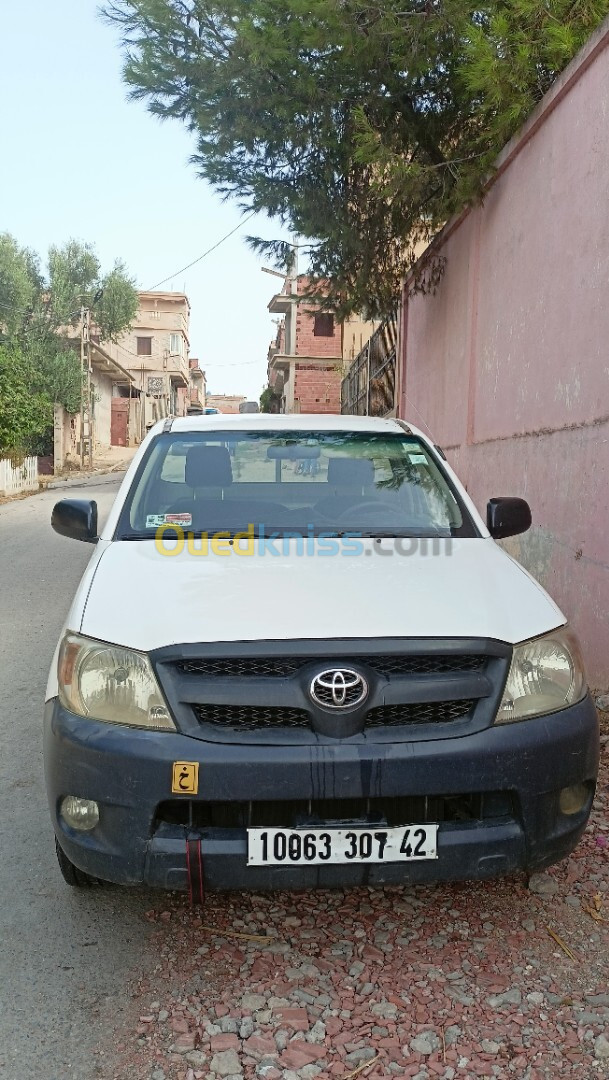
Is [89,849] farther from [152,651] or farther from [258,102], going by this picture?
[258,102]

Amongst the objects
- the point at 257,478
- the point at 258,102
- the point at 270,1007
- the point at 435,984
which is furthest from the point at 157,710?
the point at 258,102

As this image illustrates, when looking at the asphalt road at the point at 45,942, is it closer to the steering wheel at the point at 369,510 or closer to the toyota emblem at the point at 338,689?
the toyota emblem at the point at 338,689

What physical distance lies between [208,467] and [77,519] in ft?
2.02

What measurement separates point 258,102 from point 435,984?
24.8ft

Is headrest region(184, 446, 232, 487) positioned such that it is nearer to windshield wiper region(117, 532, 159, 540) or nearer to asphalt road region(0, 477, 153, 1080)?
windshield wiper region(117, 532, 159, 540)

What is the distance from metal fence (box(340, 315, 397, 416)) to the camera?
1430cm

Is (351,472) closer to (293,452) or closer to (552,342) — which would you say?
(293,452)

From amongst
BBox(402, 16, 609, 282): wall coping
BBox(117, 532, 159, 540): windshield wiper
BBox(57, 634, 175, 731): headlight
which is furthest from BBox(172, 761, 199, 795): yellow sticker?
BBox(402, 16, 609, 282): wall coping

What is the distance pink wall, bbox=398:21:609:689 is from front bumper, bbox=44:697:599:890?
8.12ft

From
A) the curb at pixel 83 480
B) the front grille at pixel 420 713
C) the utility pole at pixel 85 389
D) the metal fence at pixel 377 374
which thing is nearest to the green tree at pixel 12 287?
the utility pole at pixel 85 389

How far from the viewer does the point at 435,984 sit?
240cm

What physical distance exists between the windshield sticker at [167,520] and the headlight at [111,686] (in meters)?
0.91

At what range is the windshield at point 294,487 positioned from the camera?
11.3ft

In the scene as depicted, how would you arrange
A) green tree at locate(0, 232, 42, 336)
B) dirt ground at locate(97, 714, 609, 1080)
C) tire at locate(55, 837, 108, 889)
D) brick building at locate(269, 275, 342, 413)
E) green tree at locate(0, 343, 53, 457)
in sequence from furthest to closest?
brick building at locate(269, 275, 342, 413)
green tree at locate(0, 232, 42, 336)
green tree at locate(0, 343, 53, 457)
tire at locate(55, 837, 108, 889)
dirt ground at locate(97, 714, 609, 1080)
